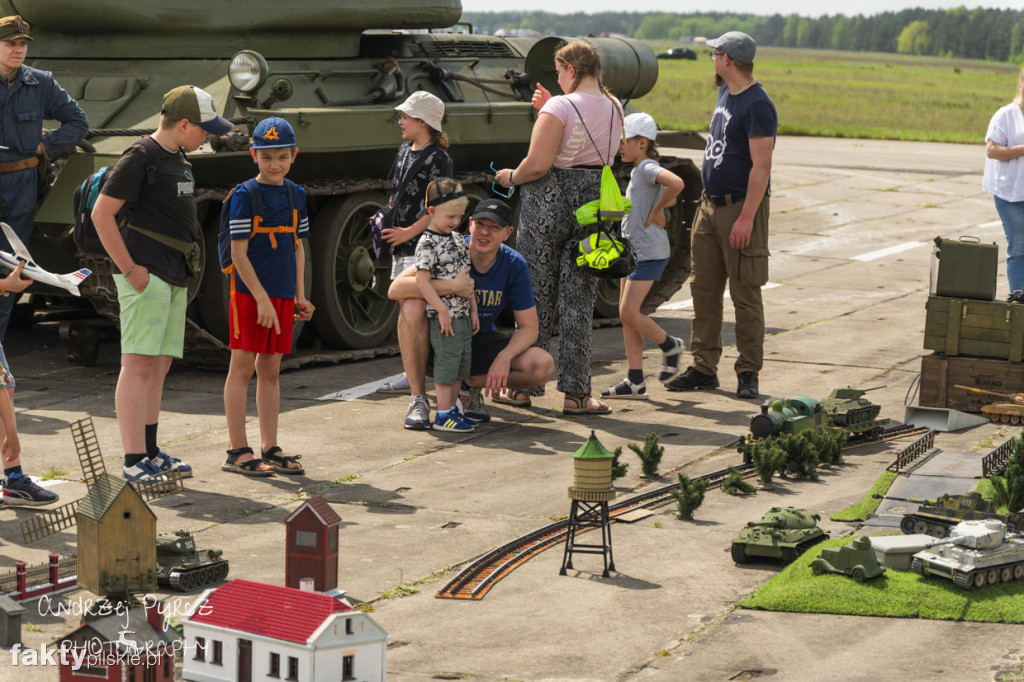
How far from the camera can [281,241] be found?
25.3 feet

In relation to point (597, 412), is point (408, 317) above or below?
above

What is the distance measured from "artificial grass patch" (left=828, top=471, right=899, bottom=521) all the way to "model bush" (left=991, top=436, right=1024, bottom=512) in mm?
511

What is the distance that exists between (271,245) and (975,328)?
13.6 feet

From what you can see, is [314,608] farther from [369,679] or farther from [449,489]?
[449,489]

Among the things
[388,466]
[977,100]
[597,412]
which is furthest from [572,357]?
[977,100]

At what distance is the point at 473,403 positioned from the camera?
30.0 feet

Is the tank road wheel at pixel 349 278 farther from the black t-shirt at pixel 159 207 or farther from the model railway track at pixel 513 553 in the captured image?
the model railway track at pixel 513 553

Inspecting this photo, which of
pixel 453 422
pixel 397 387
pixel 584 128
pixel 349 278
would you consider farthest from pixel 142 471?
pixel 349 278

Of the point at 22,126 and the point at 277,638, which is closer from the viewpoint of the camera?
the point at 277,638

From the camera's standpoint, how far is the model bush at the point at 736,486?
7305 mm

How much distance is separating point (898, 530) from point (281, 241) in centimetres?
326

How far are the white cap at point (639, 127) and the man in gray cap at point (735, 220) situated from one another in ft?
1.34

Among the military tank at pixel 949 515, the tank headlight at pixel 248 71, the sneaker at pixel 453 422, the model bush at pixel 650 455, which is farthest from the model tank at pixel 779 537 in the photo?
the tank headlight at pixel 248 71

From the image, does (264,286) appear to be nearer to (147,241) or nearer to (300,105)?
(147,241)
